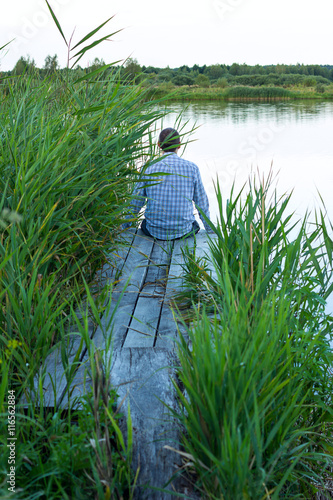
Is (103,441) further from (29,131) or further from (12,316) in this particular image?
(29,131)

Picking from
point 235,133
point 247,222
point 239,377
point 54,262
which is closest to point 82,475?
point 239,377

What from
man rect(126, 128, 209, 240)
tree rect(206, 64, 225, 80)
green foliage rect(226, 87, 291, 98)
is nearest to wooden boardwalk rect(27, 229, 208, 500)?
man rect(126, 128, 209, 240)

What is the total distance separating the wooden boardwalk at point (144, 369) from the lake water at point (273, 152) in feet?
12.1

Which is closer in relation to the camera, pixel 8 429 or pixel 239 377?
pixel 239 377

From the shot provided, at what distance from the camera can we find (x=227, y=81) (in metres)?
28.6

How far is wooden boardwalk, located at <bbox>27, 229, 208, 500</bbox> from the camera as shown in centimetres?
137

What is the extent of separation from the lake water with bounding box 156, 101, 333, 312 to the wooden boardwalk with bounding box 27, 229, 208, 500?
368 cm

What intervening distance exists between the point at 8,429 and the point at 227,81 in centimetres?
2967

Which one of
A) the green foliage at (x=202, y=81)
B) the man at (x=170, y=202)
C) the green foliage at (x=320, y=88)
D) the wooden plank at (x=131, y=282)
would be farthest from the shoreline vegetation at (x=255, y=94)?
the wooden plank at (x=131, y=282)

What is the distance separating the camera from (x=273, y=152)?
11.3 meters

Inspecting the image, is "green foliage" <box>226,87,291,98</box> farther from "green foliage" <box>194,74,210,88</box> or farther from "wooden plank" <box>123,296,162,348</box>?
"wooden plank" <box>123,296,162,348</box>

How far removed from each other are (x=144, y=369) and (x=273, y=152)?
10.4 m

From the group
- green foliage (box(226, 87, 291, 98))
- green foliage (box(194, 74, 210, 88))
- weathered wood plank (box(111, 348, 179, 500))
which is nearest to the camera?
weathered wood plank (box(111, 348, 179, 500))

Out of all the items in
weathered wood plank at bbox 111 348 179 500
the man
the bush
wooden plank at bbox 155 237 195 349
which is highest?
the bush
